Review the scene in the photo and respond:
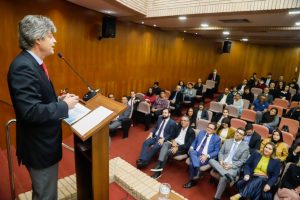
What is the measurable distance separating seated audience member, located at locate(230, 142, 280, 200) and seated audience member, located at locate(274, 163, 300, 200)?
0.11 metres

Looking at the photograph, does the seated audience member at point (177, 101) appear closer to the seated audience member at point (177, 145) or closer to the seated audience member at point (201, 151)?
the seated audience member at point (177, 145)

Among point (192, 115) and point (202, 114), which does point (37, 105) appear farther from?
point (202, 114)

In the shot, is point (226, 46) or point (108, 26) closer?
point (108, 26)

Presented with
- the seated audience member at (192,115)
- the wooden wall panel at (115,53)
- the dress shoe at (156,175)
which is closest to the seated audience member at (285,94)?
the wooden wall panel at (115,53)

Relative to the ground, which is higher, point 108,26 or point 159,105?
point 108,26

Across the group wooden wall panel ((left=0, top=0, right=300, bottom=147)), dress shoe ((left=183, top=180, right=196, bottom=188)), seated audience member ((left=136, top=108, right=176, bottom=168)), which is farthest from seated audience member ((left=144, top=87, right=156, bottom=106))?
dress shoe ((left=183, top=180, right=196, bottom=188))

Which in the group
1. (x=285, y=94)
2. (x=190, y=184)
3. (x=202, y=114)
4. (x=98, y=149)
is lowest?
(x=190, y=184)

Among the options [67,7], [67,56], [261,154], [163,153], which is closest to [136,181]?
[163,153]

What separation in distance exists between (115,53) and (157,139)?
3.12m

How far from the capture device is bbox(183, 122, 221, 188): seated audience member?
12.0 ft

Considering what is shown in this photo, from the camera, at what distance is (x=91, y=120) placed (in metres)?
1.42

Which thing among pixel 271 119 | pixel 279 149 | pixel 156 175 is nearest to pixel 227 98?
pixel 271 119

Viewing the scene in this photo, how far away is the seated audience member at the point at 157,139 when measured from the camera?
163 inches

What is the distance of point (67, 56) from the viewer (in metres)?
5.00
